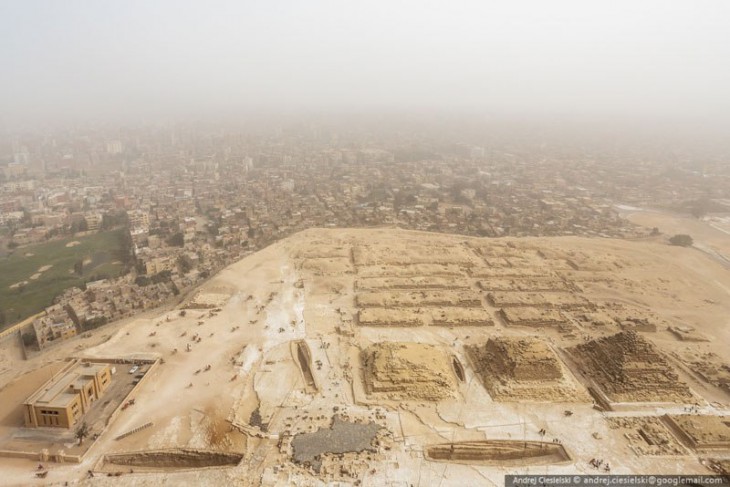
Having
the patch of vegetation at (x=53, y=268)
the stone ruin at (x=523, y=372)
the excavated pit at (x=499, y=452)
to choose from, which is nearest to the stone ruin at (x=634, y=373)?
the stone ruin at (x=523, y=372)

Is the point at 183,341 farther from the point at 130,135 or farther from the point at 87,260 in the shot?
the point at 130,135

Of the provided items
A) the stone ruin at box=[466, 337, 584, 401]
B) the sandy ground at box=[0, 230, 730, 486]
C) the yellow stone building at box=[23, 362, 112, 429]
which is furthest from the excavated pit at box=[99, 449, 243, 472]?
the stone ruin at box=[466, 337, 584, 401]

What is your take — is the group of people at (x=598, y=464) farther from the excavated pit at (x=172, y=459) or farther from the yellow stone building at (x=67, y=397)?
the yellow stone building at (x=67, y=397)

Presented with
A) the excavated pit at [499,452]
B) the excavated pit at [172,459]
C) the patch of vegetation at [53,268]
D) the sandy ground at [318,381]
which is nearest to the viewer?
the sandy ground at [318,381]

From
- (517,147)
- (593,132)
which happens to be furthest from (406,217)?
(593,132)

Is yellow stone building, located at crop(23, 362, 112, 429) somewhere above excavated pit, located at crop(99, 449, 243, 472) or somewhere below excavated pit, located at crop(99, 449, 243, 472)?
above

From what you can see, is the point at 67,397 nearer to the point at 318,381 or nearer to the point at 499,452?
the point at 318,381

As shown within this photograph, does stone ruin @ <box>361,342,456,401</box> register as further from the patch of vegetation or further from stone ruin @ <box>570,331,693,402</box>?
the patch of vegetation
